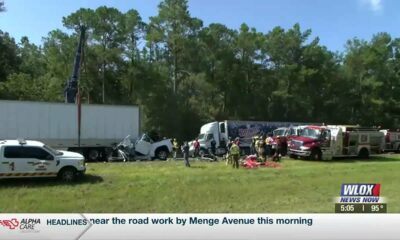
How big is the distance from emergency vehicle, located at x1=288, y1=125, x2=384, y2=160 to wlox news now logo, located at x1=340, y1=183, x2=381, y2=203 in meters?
18.3

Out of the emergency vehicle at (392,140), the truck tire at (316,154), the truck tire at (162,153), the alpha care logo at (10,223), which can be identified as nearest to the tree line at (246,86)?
the emergency vehicle at (392,140)

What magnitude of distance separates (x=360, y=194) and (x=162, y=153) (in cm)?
2139

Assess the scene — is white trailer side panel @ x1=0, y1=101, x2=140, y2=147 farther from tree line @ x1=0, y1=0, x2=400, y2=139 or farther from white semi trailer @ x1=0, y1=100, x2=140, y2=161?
tree line @ x1=0, y1=0, x2=400, y2=139

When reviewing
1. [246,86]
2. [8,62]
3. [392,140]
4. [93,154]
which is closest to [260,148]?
[93,154]

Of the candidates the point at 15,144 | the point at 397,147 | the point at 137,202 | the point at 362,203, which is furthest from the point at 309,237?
the point at 397,147

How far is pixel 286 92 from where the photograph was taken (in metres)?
39.8

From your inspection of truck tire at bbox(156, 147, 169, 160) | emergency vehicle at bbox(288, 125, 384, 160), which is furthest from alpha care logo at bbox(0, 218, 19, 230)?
truck tire at bbox(156, 147, 169, 160)

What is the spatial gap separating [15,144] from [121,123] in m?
12.5

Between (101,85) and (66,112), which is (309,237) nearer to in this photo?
(66,112)

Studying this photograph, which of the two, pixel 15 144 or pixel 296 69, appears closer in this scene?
pixel 15 144

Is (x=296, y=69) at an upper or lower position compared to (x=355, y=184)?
upper

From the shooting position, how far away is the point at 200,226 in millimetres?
5516

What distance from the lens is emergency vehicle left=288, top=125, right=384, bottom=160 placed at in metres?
23.6

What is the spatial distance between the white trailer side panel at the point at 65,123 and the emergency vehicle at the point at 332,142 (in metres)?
7.81
